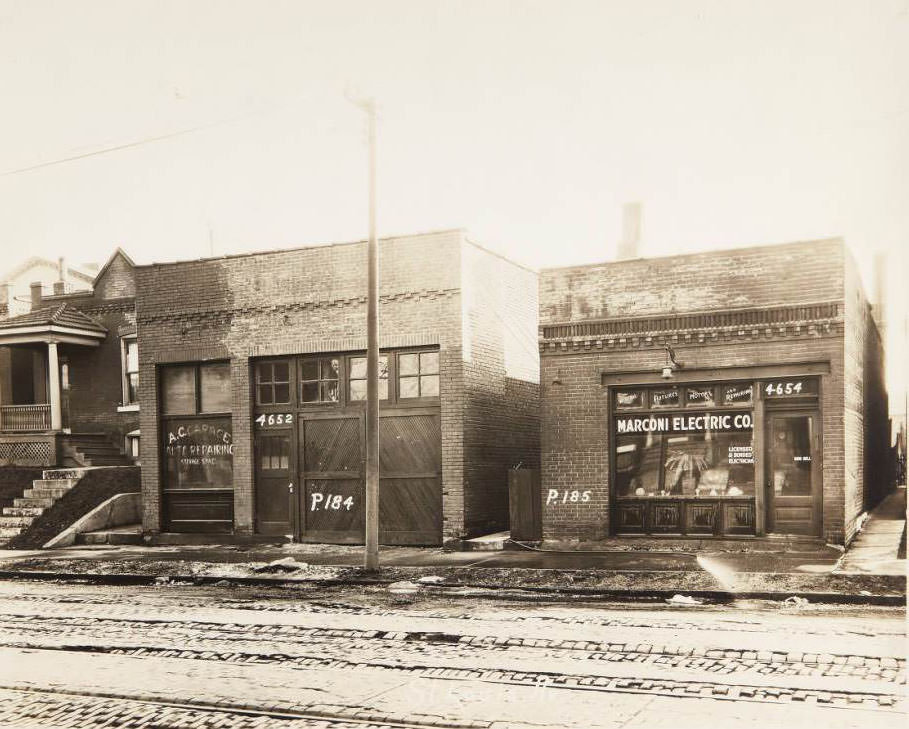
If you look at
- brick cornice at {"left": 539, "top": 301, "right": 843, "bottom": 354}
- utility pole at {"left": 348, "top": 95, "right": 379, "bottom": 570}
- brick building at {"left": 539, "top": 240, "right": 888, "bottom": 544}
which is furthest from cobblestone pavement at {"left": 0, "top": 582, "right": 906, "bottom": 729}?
brick cornice at {"left": 539, "top": 301, "right": 843, "bottom": 354}

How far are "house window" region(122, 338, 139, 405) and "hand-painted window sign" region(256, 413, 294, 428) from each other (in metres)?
6.55

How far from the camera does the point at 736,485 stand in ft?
49.9

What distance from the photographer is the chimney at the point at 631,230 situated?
20.2 m

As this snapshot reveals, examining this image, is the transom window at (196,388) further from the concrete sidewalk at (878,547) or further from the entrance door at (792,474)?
the concrete sidewalk at (878,547)

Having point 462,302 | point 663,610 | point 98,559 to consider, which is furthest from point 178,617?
Result: point 462,302

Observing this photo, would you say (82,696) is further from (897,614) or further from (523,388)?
(523,388)

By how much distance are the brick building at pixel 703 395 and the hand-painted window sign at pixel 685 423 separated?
0.06 feet

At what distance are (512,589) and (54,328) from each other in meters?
15.9

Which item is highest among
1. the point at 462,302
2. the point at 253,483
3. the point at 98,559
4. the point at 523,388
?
the point at 462,302

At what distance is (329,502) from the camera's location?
1789 centimetres

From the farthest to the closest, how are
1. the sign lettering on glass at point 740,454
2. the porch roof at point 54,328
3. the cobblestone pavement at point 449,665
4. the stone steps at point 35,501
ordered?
the porch roof at point 54,328 → the stone steps at point 35,501 → the sign lettering on glass at point 740,454 → the cobblestone pavement at point 449,665

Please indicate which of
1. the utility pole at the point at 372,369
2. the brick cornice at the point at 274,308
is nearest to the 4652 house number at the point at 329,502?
the utility pole at the point at 372,369

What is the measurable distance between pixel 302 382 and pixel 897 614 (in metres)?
11.7

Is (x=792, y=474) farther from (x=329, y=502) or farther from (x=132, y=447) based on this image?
(x=132, y=447)
